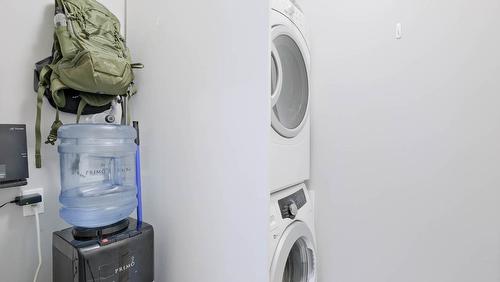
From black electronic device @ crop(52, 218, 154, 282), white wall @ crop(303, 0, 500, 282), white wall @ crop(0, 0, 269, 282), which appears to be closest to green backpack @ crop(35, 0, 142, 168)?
white wall @ crop(0, 0, 269, 282)

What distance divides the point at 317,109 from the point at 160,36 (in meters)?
0.93

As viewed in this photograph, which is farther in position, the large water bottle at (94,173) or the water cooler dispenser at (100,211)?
the large water bottle at (94,173)

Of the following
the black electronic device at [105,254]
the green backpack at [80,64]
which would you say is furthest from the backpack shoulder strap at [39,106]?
the black electronic device at [105,254]

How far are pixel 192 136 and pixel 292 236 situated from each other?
2.06 ft

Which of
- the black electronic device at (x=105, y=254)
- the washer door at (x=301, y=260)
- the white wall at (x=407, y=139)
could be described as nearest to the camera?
the black electronic device at (x=105, y=254)

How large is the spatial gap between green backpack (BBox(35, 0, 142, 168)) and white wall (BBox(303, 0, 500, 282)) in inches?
41.7

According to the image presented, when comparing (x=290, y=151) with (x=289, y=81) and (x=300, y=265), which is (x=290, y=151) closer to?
(x=289, y=81)

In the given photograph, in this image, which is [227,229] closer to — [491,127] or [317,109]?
[317,109]

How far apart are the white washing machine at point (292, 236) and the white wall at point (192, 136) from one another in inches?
3.0

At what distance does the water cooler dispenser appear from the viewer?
0.96 metres

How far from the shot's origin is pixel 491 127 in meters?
1.13

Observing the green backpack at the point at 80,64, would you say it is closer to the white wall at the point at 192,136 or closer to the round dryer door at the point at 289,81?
the white wall at the point at 192,136

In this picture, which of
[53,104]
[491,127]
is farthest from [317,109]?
[53,104]

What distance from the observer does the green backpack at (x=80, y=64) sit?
3.52 ft
